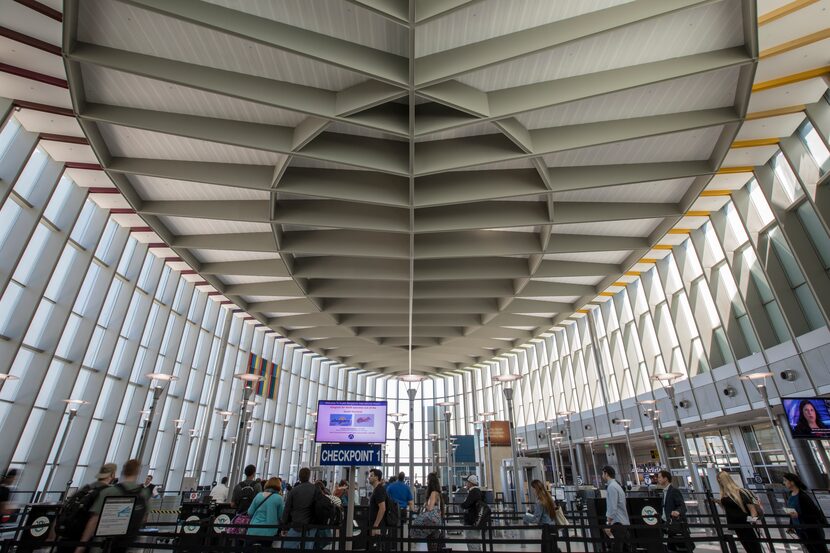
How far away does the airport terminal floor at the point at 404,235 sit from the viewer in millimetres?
7738

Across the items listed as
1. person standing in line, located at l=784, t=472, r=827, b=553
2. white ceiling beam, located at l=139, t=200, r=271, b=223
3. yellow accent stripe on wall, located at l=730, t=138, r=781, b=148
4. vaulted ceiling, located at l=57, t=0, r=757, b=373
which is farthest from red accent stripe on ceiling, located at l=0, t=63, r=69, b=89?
yellow accent stripe on wall, located at l=730, t=138, r=781, b=148

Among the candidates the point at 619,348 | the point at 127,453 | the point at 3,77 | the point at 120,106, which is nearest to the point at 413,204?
the point at 120,106

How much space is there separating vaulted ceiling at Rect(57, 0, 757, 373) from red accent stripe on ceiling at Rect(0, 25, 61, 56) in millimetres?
1786

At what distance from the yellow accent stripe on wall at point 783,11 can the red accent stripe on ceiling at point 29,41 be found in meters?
15.8

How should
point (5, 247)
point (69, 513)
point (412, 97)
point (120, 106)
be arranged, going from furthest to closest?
1. point (5, 247)
2. point (120, 106)
3. point (412, 97)
4. point (69, 513)

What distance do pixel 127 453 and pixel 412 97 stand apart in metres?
18.8

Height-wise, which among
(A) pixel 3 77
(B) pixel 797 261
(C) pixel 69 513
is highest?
(A) pixel 3 77

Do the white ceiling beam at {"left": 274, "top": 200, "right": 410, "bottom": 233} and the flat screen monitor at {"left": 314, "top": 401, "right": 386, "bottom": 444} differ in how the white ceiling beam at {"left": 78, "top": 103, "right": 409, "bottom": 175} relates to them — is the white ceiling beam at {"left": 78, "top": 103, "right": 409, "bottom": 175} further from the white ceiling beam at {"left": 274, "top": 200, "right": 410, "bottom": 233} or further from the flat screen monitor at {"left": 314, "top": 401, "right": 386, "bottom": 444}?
the flat screen monitor at {"left": 314, "top": 401, "right": 386, "bottom": 444}

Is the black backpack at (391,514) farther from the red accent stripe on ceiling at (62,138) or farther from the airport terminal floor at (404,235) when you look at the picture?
the red accent stripe on ceiling at (62,138)

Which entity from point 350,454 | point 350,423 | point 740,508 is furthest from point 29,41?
point 740,508

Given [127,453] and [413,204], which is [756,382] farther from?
[127,453]

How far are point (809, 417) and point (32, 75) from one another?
65.2 feet

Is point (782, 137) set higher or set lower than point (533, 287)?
higher

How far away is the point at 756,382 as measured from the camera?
15461mm
